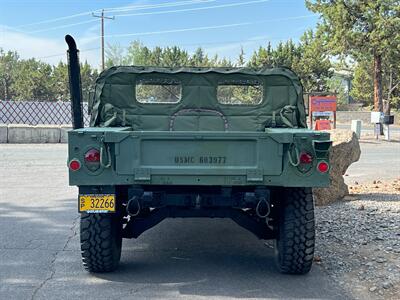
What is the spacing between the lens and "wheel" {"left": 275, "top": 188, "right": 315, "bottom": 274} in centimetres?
483

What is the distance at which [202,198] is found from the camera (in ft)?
15.6

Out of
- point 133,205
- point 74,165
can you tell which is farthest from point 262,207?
point 74,165

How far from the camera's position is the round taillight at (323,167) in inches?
177

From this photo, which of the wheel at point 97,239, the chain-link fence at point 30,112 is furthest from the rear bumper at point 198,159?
the chain-link fence at point 30,112

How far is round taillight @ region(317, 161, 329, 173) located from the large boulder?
3734mm

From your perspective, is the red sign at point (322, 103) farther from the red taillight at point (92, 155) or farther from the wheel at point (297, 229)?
the red taillight at point (92, 155)

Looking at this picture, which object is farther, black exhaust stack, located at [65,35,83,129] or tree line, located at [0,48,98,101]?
tree line, located at [0,48,98,101]

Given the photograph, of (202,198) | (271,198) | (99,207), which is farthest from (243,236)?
(99,207)

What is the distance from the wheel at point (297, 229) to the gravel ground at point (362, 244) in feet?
1.39

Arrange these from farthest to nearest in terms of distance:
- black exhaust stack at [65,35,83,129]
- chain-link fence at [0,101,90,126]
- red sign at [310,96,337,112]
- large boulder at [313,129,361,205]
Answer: chain-link fence at [0,101,90,126]
red sign at [310,96,337,112]
large boulder at [313,129,361,205]
black exhaust stack at [65,35,83,129]

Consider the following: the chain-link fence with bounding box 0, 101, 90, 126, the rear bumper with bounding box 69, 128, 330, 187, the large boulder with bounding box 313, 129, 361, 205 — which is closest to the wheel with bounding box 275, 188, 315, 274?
the rear bumper with bounding box 69, 128, 330, 187

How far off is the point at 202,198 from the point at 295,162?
2.92ft

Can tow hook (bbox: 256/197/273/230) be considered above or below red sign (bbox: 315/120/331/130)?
below

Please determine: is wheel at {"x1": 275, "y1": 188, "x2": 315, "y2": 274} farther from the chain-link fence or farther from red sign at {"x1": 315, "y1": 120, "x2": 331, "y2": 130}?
the chain-link fence
